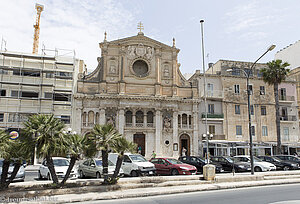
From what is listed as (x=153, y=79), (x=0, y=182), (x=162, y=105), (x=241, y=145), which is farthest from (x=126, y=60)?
(x=0, y=182)

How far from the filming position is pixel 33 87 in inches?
1252

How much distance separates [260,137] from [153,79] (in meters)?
18.1

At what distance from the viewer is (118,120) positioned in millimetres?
34125

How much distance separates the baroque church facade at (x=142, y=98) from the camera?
34.2m

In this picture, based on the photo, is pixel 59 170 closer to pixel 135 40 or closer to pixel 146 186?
pixel 146 186

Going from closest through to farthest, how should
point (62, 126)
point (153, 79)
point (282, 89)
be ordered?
point (62, 126), point (153, 79), point (282, 89)

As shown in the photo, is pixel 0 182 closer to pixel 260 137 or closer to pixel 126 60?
pixel 126 60

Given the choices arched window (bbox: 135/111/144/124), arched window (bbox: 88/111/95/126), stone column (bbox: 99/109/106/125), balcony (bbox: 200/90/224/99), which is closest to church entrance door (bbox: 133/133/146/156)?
arched window (bbox: 135/111/144/124)

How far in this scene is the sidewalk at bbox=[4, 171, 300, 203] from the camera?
1153 cm

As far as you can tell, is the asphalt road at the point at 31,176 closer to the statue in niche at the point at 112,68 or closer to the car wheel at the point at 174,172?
the car wheel at the point at 174,172

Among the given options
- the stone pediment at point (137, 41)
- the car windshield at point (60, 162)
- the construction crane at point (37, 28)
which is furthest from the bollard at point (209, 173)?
the construction crane at point (37, 28)

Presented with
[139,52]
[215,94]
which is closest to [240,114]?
[215,94]

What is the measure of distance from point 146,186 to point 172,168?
5102 mm

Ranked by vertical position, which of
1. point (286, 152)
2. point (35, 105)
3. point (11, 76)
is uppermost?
point (11, 76)
